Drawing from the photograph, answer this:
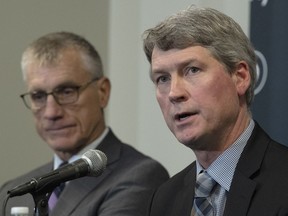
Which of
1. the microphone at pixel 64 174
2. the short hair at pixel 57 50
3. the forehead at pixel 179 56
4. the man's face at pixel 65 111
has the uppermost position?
the forehead at pixel 179 56

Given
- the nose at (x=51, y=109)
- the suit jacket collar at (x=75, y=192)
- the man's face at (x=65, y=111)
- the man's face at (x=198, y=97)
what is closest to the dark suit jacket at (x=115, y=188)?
the suit jacket collar at (x=75, y=192)

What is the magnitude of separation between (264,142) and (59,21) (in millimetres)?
2440

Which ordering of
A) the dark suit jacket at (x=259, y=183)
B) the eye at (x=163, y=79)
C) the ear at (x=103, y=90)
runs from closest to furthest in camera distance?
1. the dark suit jacket at (x=259, y=183)
2. the eye at (x=163, y=79)
3. the ear at (x=103, y=90)

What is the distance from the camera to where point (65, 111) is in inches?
152

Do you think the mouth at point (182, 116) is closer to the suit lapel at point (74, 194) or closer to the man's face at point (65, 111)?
the suit lapel at point (74, 194)

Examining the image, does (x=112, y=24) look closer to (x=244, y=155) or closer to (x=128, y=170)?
(x=128, y=170)

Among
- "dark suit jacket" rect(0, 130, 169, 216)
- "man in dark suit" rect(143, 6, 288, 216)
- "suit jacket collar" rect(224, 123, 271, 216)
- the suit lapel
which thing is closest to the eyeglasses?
"dark suit jacket" rect(0, 130, 169, 216)

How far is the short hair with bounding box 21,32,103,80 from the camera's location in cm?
386

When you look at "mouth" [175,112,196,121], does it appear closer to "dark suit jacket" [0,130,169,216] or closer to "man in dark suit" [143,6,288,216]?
"man in dark suit" [143,6,288,216]

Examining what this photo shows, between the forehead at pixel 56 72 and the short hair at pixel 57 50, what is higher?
the short hair at pixel 57 50

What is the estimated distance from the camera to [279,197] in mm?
2549

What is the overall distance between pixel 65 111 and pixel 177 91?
1.29 meters

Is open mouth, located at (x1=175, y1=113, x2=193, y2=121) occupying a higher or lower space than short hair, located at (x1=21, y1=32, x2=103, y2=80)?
higher

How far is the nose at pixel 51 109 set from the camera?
382 cm
